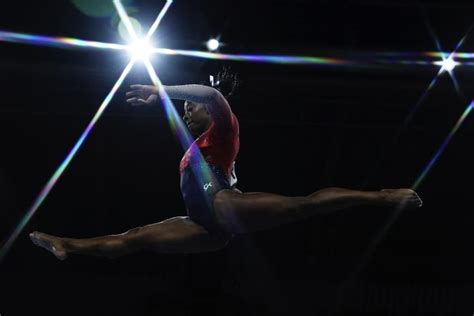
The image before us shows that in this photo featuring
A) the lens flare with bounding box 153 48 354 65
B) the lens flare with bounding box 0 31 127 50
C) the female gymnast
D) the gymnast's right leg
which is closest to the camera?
the female gymnast

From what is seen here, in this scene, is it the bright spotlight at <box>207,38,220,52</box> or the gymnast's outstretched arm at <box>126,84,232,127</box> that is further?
the bright spotlight at <box>207,38,220,52</box>

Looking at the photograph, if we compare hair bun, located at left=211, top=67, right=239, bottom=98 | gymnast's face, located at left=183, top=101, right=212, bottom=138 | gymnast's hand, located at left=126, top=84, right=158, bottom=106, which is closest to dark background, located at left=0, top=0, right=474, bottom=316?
hair bun, located at left=211, top=67, right=239, bottom=98

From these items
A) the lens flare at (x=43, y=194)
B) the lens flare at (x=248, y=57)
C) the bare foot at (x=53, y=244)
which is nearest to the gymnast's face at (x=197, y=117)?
the bare foot at (x=53, y=244)

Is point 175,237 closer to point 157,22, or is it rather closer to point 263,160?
point 157,22

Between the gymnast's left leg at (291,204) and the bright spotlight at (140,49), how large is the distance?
7.03 feet

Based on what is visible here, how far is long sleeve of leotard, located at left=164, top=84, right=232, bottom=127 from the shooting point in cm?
222

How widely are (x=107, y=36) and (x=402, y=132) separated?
2.76 metres

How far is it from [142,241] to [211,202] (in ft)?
1.19

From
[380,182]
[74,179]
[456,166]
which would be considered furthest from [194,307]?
[456,166]

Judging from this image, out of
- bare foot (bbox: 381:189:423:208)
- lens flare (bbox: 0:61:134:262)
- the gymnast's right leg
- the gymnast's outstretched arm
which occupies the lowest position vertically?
the gymnast's right leg

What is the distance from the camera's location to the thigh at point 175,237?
2.48 metres

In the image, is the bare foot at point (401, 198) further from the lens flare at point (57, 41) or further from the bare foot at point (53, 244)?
the lens flare at point (57, 41)

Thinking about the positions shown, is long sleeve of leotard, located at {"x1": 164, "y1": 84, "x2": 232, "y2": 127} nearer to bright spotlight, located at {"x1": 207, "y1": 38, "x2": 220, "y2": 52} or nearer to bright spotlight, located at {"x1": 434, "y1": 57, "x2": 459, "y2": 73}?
bright spotlight, located at {"x1": 207, "y1": 38, "x2": 220, "y2": 52}

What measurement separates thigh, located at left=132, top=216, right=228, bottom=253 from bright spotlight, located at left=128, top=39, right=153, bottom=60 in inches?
78.8
